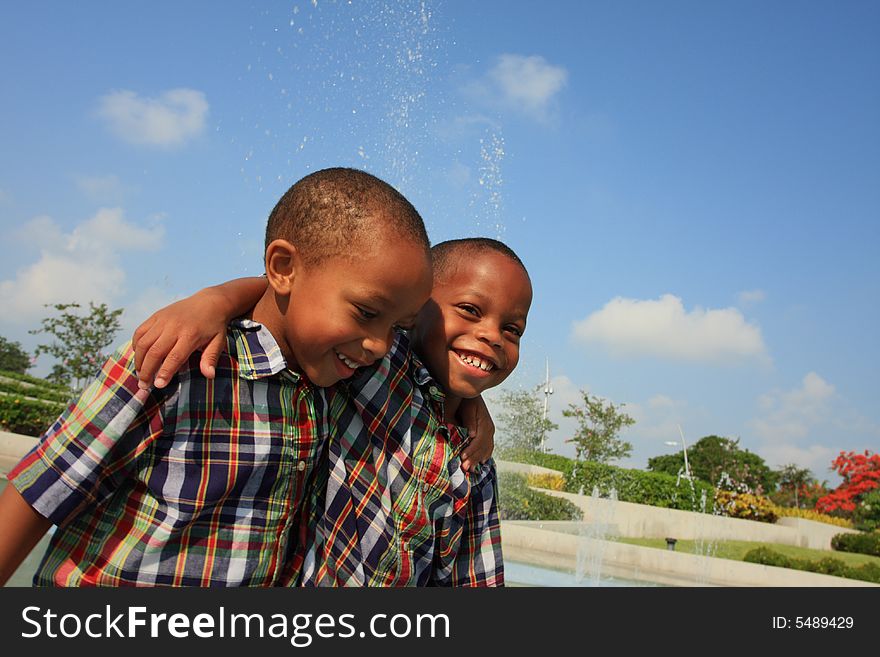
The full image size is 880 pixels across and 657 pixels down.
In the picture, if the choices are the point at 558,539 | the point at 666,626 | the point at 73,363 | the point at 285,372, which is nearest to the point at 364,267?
the point at 285,372

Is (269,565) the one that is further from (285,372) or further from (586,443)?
(586,443)

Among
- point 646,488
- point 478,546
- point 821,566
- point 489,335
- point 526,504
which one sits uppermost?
→ point 489,335

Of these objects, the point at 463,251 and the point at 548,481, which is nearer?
the point at 463,251

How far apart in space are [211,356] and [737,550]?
46.3 ft

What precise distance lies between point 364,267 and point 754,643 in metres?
1.42

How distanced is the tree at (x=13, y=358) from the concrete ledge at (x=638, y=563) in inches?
876

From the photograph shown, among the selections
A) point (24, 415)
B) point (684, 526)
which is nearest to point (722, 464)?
point (684, 526)

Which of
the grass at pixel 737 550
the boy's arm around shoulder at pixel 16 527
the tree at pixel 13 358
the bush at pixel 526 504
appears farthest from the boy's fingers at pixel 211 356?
the tree at pixel 13 358

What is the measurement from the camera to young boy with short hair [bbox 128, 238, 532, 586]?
1.74m

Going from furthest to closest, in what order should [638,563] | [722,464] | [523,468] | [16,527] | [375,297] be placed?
[722,464] < [523,468] < [638,563] < [375,297] < [16,527]

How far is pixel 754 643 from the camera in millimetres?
1972

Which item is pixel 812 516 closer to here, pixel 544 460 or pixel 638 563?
pixel 544 460

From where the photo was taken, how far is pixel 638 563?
36.5 ft

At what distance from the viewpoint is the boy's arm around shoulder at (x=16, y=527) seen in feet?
4.77
